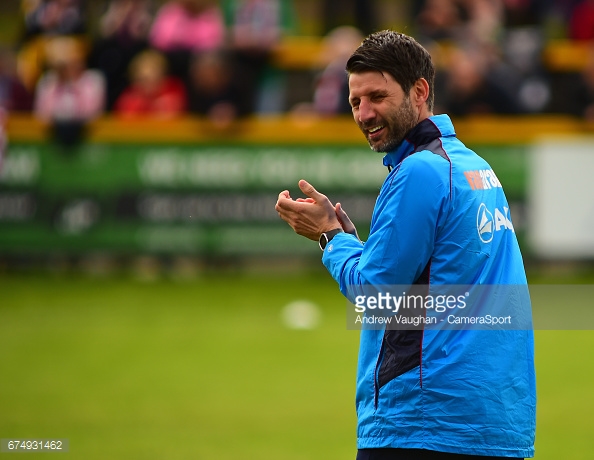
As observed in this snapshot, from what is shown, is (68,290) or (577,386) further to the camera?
(68,290)

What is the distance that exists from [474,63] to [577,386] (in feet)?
24.5

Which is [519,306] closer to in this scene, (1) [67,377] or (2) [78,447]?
(2) [78,447]

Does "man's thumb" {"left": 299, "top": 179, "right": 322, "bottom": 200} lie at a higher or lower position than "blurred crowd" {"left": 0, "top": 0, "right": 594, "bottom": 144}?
lower

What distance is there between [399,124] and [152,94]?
41.5 ft

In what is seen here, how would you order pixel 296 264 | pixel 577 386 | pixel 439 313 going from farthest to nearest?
pixel 296 264 → pixel 577 386 → pixel 439 313

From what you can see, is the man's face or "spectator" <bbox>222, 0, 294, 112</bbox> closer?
the man's face

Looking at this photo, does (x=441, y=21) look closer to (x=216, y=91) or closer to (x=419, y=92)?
(x=216, y=91)

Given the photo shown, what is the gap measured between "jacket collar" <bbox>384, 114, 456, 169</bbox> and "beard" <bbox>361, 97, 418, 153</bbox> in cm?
2

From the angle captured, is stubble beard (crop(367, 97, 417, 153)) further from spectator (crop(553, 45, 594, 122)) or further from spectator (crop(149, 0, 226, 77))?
spectator (crop(149, 0, 226, 77))

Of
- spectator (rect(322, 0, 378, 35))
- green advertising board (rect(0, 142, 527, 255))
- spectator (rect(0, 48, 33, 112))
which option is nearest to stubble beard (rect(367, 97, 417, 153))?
green advertising board (rect(0, 142, 527, 255))

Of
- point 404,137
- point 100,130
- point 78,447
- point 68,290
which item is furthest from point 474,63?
point 404,137

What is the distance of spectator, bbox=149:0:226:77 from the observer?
1681 cm

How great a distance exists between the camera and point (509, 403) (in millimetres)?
3643

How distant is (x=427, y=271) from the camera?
11.8 ft
